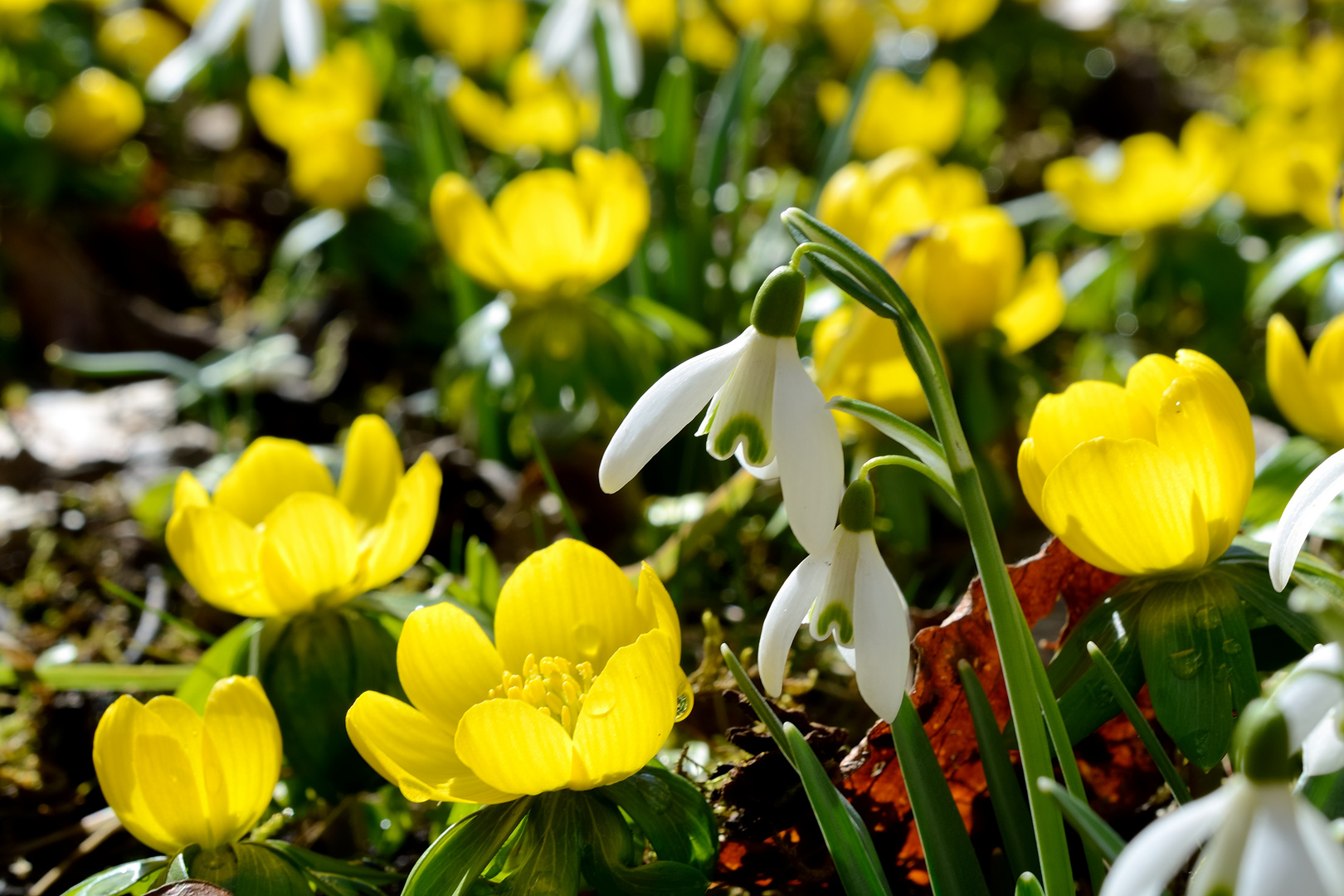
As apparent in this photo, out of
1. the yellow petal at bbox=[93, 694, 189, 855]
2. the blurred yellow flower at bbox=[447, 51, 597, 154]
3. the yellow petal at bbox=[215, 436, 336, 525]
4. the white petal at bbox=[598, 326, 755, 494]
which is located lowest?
the yellow petal at bbox=[93, 694, 189, 855]

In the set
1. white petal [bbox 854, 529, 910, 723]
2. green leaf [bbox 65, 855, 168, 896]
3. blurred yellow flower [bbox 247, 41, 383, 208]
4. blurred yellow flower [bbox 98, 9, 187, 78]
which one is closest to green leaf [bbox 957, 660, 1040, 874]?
white petal [bbox 854, 529, 910, 723]

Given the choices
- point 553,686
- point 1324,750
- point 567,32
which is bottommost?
point 553,686

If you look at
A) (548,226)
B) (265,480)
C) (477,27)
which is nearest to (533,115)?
(548,226)

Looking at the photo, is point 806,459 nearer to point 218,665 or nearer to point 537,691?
point 537,691

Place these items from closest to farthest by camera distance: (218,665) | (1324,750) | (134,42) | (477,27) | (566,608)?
(1324,750), (566,608), (218,665), (477,27), (134,42)

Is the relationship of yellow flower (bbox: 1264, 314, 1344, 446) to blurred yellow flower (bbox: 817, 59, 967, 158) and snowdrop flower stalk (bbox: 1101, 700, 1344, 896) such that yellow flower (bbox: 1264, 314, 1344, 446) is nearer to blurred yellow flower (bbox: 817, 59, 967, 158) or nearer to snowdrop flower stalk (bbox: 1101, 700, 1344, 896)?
snowdrop flower stalk (bbox: 1101, 700, 1344, 896)

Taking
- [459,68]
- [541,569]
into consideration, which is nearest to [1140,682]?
[541,569]
